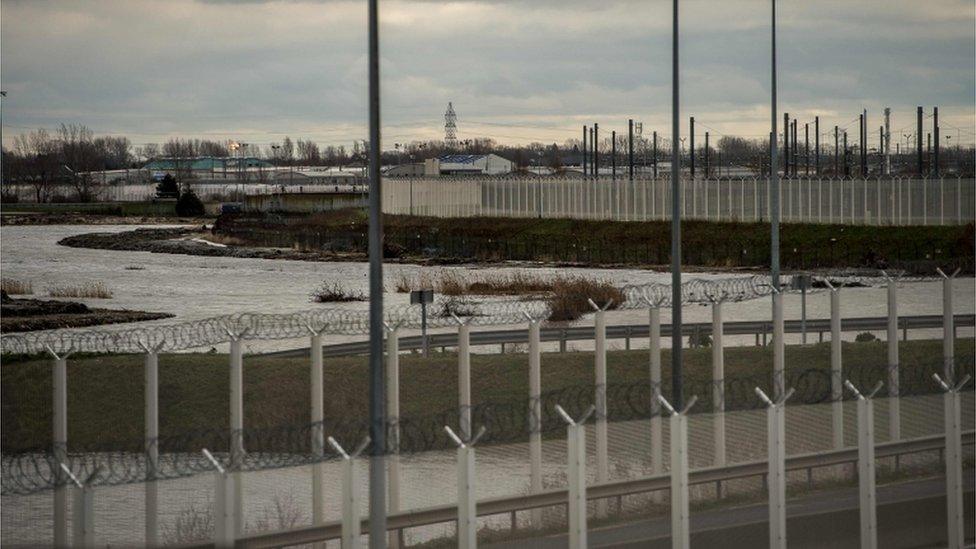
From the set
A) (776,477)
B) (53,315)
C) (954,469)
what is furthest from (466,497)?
(53,315)

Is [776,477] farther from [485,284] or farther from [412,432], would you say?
[485,284]

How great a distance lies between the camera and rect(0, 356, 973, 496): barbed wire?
45.2 ft

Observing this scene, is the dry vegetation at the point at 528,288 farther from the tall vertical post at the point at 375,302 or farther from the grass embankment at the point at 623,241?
the tall vertical post at the point at 375,302

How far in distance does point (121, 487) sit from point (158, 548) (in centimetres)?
147

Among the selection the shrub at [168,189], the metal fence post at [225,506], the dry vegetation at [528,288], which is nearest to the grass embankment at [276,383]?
the metal fence post at [225,506]

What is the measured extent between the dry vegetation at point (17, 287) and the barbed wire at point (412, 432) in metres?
36.3

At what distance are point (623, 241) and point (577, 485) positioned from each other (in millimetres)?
63182

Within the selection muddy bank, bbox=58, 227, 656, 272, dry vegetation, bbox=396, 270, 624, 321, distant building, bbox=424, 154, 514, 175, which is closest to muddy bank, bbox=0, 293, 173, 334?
dry vegetation, bbox=396, 270, 624, 321

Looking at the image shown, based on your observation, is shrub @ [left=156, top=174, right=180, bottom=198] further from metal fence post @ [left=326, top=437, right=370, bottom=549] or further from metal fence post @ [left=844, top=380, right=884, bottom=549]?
metal fence post @ [left=326, top=437, right=370, bottom=549]

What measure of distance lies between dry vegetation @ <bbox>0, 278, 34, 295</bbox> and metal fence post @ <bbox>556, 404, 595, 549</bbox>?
44893 millimetres

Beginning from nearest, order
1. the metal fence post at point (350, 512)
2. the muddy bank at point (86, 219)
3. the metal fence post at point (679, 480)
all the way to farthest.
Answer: the metal fence post at point (350, 512) → the metal fence post at point (679, 480) → the muddy bank at point (86, 219)

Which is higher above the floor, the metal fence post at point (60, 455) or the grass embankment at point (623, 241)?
the grass embankment at point (623, 241)

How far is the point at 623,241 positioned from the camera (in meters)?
74.9

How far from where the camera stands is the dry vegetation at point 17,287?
2142 inches
